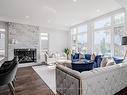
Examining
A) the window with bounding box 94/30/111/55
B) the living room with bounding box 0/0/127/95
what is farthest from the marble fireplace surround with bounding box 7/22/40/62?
Answer: the window with bounding box 94/30/111/55

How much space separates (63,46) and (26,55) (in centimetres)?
331

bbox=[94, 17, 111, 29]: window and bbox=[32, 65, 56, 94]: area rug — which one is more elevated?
bbox=[94, 17, 111, 29]: window

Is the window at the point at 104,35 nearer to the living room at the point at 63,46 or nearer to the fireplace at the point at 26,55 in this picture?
the living room at the point at 63,46

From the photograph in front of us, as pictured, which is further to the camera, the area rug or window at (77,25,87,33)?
window at (77,25,87,33)

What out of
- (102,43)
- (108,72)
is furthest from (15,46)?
(108,72)

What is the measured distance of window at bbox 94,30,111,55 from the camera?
5320 millimetres

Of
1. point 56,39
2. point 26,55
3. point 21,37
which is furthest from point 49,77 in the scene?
point 56,39

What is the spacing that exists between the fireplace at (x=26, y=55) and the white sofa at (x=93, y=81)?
15.9ft

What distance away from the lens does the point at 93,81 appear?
2.00 meters

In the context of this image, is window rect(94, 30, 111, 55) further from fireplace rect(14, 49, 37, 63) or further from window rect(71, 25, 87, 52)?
fireplace rect(14, 49, 37, 63)

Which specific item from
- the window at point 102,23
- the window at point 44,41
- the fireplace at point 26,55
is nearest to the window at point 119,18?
the window at point 102,23

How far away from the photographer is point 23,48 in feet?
22.1

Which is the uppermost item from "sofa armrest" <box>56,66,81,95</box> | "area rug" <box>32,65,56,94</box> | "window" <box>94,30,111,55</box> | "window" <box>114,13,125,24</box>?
"window" <box>114,13,125,24</box>

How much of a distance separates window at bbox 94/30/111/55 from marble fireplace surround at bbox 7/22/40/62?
13.6ft
